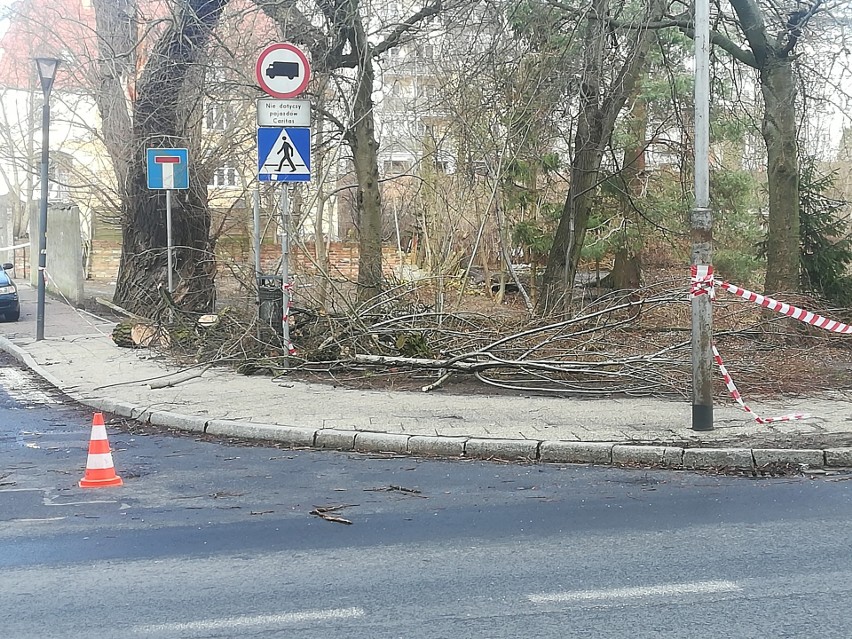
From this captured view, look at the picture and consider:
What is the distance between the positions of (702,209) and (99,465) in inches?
217

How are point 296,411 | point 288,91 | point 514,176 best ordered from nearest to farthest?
point 296,411, point 288,91, point 514,176

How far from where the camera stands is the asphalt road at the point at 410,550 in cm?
466

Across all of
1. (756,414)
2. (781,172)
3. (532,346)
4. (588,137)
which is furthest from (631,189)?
(756,414)

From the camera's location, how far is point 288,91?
11.1 metres

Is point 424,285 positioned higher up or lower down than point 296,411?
higher up

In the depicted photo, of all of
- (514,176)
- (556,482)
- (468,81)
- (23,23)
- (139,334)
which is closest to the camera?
(556,482)

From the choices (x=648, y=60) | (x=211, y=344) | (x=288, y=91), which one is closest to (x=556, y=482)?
(x=288, y=91)

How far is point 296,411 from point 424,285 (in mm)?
4171

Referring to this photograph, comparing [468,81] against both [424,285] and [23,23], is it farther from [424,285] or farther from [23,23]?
[23,23]

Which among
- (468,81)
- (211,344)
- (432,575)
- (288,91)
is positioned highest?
(468,81)

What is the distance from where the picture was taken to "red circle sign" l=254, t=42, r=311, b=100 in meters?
10.9

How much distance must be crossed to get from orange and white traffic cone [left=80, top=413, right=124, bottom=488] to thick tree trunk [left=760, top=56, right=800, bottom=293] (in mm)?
10876

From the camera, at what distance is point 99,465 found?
24.3ft

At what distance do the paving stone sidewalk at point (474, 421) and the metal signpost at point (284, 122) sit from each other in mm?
2348
